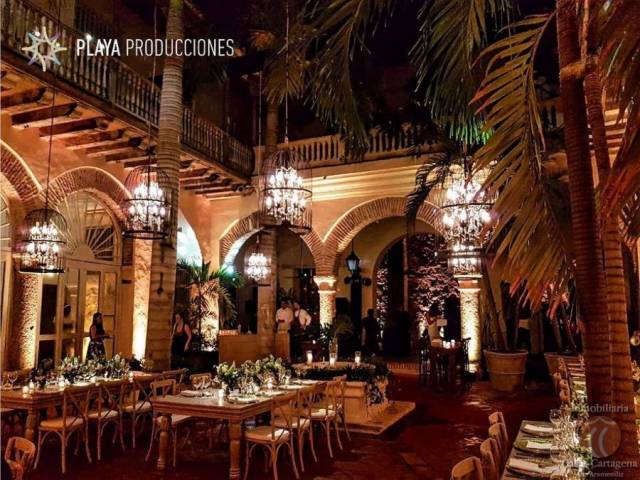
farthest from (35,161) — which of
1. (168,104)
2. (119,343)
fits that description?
(119,343)

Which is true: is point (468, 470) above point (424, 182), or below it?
below

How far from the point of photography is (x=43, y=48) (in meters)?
7.36

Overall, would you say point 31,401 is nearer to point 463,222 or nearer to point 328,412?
point 328,412

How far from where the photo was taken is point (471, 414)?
8.17 meters

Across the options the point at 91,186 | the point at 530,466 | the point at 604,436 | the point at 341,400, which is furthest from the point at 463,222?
the point at 91,186

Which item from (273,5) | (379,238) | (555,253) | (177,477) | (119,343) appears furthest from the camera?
(379,238)

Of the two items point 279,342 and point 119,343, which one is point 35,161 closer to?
point 119,343

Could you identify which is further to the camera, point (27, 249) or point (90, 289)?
point (90, 289)

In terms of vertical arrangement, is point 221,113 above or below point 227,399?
above

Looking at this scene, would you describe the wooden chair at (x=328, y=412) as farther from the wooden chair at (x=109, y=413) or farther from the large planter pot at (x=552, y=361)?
the large planter pot at (x=552, y=361)

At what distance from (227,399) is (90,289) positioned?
6.11m

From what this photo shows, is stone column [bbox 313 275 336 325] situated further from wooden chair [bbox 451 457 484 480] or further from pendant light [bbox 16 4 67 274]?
wooden chair [bbox 451 457 484 480]

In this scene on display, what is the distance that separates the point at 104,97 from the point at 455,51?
6556 millimetres

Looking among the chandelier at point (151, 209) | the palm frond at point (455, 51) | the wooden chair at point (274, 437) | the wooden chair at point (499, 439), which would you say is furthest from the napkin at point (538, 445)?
the chandelier at point (151, 209)
